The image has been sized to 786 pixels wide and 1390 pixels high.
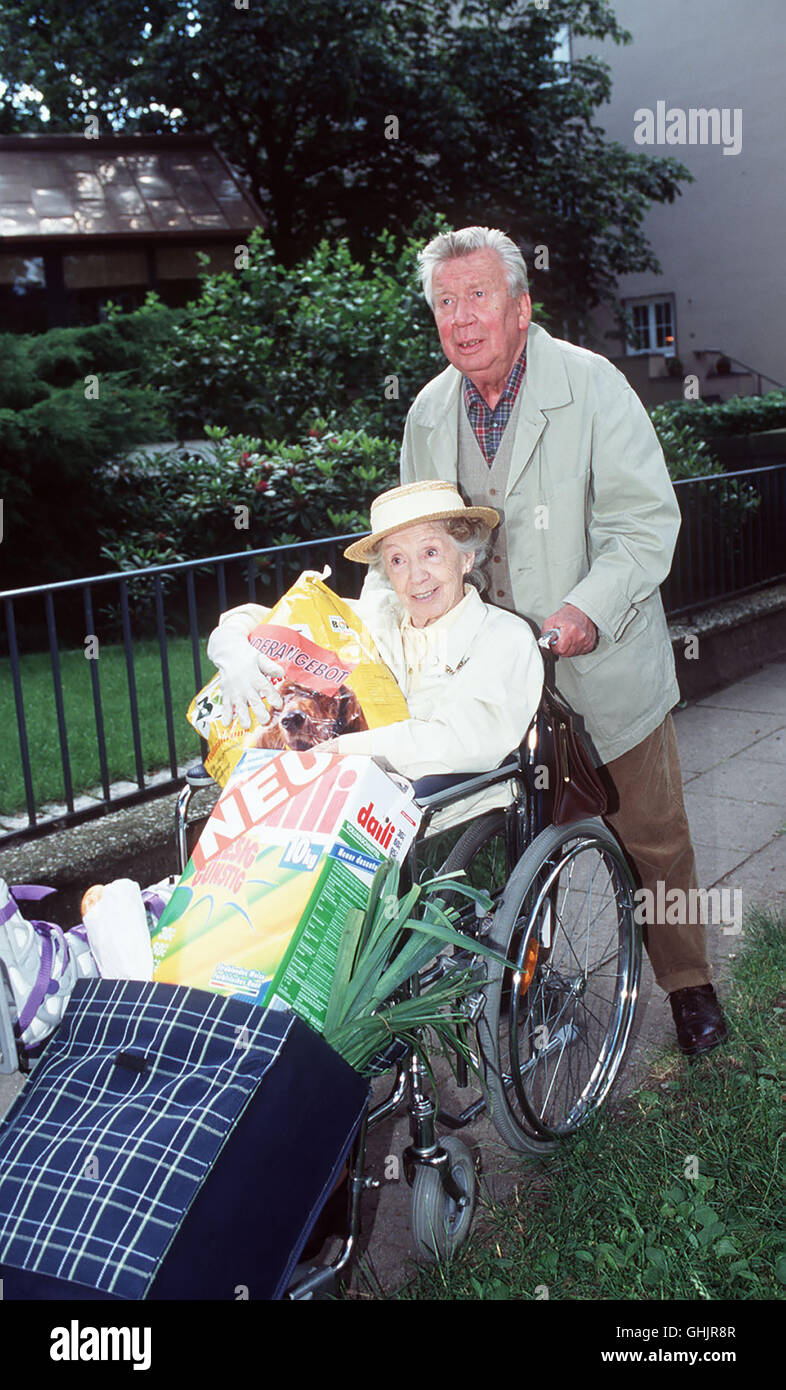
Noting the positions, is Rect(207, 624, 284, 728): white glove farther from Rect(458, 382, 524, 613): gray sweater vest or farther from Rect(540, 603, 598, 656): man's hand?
Rect(458, 382, 524, 613): gray sweater vest

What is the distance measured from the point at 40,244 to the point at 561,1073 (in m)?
14.1

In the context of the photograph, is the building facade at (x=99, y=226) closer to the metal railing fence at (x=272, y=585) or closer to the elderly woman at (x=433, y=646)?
the metal railing fence at (x=272, y=585)

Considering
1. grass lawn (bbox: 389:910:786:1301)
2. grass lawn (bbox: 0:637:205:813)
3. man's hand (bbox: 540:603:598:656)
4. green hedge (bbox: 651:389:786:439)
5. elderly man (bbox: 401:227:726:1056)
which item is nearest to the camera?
grass lawn (bbox: 389:910:786:1301)

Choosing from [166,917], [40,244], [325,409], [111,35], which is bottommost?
[166,917]

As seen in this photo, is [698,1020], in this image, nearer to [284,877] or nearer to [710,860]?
[710,860]

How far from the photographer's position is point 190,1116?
1823 mm

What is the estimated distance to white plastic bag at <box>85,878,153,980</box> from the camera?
85.2 inches

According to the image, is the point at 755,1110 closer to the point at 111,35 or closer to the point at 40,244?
the point at 40,244

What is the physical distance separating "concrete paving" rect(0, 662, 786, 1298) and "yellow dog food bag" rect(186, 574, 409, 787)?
3.01ft

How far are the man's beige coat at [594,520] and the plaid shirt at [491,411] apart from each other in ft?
0.14

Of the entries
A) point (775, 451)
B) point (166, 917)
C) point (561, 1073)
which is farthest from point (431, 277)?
point (775, 451)

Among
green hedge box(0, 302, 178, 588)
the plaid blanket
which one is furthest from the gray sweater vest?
green hedge box(0, 302, 178, 588)

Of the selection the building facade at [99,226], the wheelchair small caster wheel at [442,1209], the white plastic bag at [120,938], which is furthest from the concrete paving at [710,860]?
the building facade at [99,226]

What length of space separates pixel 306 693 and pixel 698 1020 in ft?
4.69
